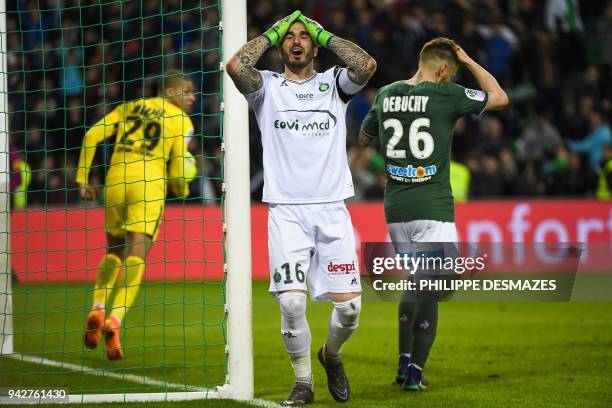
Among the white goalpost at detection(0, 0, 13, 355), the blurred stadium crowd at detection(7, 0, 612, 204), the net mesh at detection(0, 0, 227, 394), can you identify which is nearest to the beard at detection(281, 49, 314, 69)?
the net mesh at detection(0, 0, 227, 394)

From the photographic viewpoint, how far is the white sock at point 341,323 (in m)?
6.69

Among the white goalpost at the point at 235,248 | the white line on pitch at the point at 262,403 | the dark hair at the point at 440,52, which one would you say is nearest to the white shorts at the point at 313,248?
the white goalpost at the point at 235,248

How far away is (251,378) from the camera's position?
6.97 m

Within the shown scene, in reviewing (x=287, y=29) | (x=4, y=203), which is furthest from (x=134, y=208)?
(x=287, y=29)

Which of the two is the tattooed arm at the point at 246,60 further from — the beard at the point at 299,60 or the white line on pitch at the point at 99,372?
the white line on pitch at the point at 99,372

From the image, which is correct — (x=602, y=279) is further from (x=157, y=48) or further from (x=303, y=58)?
(x=303, y=58)

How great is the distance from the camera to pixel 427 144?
7340mm

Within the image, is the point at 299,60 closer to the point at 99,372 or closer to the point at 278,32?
the point at 278,32

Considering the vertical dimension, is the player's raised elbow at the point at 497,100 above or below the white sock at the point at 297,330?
above

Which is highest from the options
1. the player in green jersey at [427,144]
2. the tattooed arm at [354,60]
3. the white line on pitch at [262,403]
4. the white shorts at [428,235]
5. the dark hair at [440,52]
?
the dark hair at [440,52]

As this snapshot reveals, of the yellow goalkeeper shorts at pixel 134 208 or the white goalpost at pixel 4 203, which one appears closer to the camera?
the white goalpost at pixel 4 203

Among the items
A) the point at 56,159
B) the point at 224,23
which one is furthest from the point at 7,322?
the point at 56,159

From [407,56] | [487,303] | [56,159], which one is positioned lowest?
[487,303]

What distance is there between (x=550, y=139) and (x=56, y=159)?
8397 millimetres
